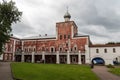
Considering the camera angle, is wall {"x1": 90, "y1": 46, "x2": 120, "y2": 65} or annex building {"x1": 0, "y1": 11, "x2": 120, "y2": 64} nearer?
wall {"x1": 90, "y1": 46, "x2": 120, "y2": 65}

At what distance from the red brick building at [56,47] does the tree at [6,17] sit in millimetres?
32587

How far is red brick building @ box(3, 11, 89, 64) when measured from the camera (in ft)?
199

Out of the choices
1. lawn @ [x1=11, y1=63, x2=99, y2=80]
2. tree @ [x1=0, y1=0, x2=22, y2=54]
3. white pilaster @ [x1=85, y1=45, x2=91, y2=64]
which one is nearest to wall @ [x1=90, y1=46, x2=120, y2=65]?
white pilaster @ [x1=85, y1=45, x2=91, y2=64]

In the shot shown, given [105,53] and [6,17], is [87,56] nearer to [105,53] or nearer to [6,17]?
[105,53]

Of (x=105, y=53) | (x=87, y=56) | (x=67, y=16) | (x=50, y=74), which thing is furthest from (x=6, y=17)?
(x=67, y=16)

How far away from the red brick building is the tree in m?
32.6

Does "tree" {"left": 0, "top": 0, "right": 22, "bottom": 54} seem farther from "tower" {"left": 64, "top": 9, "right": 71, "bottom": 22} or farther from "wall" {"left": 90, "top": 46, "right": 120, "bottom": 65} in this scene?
"tower" {"left": 64, "top": 9, "right": 71, "bottom": 22}

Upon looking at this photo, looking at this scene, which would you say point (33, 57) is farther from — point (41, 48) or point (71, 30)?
point (71, 30)

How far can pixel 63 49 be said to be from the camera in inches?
2520

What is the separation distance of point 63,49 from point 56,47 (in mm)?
3170

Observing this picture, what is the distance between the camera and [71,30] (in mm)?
64500

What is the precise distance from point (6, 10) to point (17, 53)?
4158 centimetres

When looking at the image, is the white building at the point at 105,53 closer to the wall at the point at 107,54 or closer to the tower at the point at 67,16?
the wall at the point at 107,54

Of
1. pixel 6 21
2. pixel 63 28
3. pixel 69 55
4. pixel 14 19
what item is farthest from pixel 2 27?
pixel 63 28
